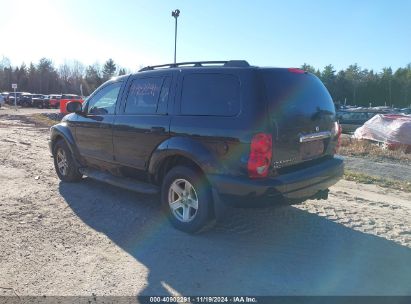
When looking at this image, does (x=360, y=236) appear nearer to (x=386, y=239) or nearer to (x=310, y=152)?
(x=386, y=239)

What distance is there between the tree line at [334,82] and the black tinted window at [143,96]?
80.3 meters

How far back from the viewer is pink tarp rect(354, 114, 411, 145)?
13.9 metres

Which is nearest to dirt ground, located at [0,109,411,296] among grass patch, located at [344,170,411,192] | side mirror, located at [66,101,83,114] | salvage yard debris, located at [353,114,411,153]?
side mirror, located at [66,101,83,114]

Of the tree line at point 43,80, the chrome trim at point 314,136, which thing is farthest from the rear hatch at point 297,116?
the tree line at point 43,80

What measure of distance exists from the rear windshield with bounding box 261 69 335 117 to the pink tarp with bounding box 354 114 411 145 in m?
10.1

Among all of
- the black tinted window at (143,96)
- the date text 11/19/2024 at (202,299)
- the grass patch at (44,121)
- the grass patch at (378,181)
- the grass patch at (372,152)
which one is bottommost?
the date text 11/19/2024 at (202,299)

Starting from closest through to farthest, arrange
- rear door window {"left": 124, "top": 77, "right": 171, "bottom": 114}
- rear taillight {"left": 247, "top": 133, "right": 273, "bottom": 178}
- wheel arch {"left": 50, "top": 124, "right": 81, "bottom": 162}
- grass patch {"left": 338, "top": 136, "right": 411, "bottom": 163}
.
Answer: rear taillight {"left": 247, "top": 133, "right": 273, "bottom": 178} < rear door window {"left": 124, "top": 77, "right": 171, "bottom": 114} < wheel arch {"left": 50, "top": 124, "right": 81, "bottom": 162} < grass patch {"left": 338, "top": 136, "right": 411, "bottom": 163}

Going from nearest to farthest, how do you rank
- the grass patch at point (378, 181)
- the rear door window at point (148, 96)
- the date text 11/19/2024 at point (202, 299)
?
the date text 11/19/2024 at point (202, 299) → the rear door window at point (148, 96) → the grass patch at point (378, 181)

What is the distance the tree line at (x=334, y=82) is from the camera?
86.2 m

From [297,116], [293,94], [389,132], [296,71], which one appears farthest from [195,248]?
[389,132]

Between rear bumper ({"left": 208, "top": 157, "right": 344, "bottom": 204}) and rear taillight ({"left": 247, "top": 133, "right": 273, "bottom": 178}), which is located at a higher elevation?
rear taillight ({"left": 247, "top": 133, "right": 273, "bottom": 178})

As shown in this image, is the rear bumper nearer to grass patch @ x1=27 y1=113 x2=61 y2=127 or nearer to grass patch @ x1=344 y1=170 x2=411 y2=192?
grass patch @ x1=344 y1=170 x2=411 y2=192

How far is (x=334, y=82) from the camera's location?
285ft

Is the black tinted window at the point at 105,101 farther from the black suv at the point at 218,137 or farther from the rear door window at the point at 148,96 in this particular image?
the rear door window at the point at 148,96
